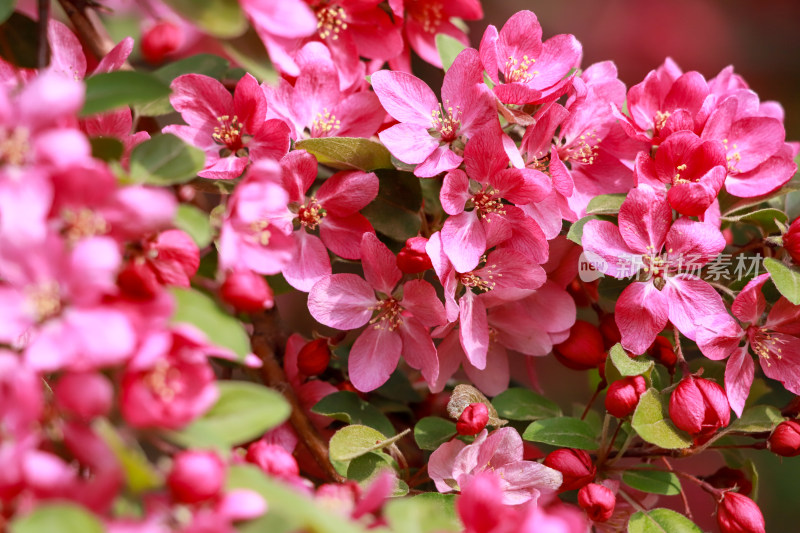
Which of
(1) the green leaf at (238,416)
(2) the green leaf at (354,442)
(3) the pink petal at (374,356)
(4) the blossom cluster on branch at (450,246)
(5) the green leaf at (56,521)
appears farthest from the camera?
(3) the pink petal at (374,356)

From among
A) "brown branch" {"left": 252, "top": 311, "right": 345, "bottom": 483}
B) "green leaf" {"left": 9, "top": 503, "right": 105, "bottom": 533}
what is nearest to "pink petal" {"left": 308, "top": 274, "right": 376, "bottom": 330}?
"brown branch" {"left": 252, "top": 311, "right": 345, "bottom": 483}

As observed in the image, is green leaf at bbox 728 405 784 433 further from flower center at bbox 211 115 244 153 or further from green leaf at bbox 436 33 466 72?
flower center at bbox 211 115 244 153

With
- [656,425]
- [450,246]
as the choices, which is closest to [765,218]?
[656,425]

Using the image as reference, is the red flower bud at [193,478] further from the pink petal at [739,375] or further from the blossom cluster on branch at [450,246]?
the pink petal at [739,375]

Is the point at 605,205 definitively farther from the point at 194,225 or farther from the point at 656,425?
the point at 194,225

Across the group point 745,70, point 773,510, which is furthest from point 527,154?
point 745,70

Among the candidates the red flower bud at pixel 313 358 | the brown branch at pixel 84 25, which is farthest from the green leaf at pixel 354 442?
the brown branch at pixel 84 25
